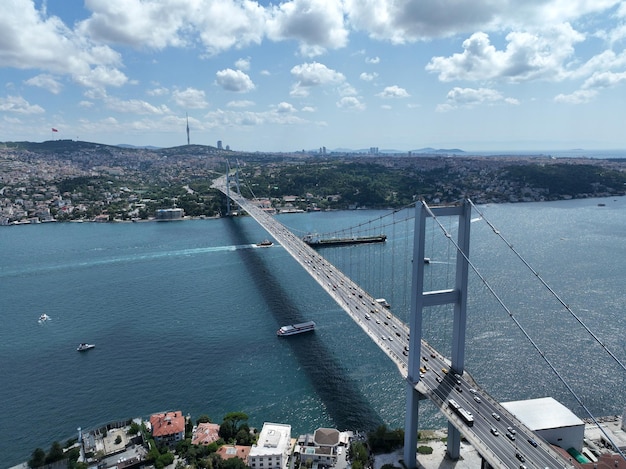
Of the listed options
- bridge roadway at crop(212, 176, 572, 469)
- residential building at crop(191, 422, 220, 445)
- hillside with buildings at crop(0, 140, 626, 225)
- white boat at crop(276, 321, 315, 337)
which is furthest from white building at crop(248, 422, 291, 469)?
hillside with buildings at crop(0, 140, 626, 225)

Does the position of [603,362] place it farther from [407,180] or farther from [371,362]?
[407,180]

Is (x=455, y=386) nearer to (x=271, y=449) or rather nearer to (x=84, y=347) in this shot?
(x=271, y=449)

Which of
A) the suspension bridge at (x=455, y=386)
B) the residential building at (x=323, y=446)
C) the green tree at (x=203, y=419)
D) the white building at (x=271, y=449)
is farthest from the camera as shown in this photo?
the green tree at (x=203, y=419)

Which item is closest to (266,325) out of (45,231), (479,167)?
(45,231)

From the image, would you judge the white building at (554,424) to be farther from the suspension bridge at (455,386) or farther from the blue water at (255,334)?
the blue water at (255,334)

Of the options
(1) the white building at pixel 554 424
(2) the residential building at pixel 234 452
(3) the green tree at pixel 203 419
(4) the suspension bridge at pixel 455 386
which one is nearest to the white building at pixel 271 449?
(2) the residential building at pixel 234 452

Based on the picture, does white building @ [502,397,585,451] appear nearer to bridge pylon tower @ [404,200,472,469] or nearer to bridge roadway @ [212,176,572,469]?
bridge roadway @ [212,176,572,469]
